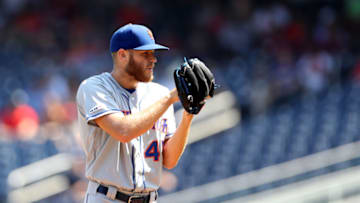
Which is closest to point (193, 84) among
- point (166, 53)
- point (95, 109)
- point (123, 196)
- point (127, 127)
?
point (127, 127)

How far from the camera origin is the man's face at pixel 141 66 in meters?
3.33

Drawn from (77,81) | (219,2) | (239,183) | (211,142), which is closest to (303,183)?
(239,183)

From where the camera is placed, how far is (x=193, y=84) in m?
3.07

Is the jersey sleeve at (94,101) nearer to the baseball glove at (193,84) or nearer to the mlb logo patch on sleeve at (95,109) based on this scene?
the mlb logo patch on sleeve at (95,109)

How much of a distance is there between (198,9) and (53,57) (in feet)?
8.48

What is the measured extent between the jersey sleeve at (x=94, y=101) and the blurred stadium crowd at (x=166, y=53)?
12.9ft

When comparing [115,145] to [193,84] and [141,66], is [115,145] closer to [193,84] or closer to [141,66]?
[141,66]

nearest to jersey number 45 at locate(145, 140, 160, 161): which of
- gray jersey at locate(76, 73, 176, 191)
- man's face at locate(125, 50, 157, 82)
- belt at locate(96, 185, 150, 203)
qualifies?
gray jersey at locate(76, 73, 176, 191)

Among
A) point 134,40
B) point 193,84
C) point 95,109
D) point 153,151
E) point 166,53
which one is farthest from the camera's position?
point 166,53

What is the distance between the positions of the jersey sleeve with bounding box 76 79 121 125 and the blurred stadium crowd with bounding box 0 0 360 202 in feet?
12.9

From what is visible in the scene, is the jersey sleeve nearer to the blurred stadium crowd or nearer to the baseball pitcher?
the baseball pitcher

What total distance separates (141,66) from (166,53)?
7025 millimetres

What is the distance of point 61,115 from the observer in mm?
8422

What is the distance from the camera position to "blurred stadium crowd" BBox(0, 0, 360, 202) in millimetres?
8328
